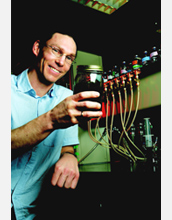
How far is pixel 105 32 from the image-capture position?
2549 millimetres

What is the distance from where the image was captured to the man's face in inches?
56.8

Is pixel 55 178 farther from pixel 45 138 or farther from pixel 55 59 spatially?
pixel 55 59

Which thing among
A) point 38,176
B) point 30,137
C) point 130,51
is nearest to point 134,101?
point 130,51

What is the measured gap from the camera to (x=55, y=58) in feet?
4.77

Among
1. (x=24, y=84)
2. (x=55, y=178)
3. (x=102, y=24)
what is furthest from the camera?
(x=102, y=24)

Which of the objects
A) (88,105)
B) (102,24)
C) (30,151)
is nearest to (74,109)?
(88,105)

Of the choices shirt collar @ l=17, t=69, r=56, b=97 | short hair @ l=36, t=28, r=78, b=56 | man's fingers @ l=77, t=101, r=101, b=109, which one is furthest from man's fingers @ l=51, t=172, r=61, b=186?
short hair @ l=36, t=28, r=78, b=56

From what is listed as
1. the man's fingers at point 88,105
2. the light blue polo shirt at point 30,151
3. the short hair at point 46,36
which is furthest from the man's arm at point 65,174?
the short hair at point 46,36

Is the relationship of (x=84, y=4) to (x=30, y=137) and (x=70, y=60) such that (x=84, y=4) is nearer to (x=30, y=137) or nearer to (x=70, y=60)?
(x=70, y=60)

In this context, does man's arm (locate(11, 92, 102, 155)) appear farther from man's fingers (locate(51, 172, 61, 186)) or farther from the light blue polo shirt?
the light blue polo shirt

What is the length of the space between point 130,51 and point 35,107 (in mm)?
1706

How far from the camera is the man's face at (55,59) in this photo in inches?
56.8

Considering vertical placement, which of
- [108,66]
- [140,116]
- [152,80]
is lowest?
[140,116]

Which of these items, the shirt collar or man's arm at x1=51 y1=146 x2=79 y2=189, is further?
the shirt collar
